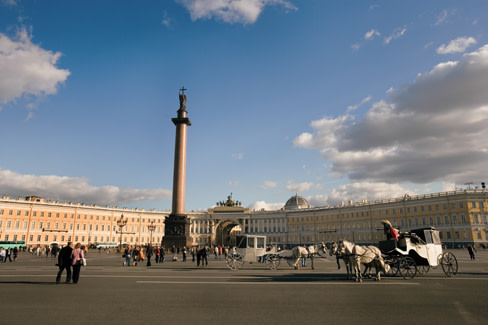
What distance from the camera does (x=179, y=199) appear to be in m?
40.4

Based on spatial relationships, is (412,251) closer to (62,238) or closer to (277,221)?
(62,238)

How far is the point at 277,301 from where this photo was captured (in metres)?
9.17

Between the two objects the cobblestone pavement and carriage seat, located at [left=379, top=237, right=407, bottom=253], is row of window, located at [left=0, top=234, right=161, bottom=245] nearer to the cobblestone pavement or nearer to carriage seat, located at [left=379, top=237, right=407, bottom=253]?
the cobblestone pavement

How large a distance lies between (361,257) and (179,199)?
2990cm

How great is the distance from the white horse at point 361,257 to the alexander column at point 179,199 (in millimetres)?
28170

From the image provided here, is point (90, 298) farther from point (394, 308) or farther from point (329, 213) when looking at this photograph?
point (329, 213)

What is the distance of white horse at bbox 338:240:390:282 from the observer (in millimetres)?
13633

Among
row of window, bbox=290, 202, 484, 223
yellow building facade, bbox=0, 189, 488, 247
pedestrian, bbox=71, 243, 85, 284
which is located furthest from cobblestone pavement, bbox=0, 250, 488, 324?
row of window, bbox=290, 202, 484, 223

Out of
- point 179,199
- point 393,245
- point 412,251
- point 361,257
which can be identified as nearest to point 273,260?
point 361,257

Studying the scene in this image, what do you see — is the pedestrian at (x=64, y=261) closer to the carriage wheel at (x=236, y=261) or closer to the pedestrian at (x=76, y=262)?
the pedestrian at (x=76, y=262)

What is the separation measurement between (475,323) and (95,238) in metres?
107

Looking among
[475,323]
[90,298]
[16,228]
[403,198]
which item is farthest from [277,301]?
[16,228]

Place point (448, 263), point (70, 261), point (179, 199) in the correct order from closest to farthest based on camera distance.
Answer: point (70, 261) < point (448, 263) < point (179, 199)

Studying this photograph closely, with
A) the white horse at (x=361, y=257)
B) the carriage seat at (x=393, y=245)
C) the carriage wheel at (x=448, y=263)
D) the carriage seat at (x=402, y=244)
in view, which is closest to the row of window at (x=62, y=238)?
the white horse at (x=361, y=257)
